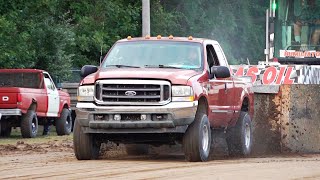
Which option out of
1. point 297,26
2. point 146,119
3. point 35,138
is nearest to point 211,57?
point 146,119

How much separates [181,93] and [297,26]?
1390 centimetres

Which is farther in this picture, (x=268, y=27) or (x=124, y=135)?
(x=268, y=27)

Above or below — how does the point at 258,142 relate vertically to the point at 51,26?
below

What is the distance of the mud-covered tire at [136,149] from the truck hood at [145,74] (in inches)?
91.0

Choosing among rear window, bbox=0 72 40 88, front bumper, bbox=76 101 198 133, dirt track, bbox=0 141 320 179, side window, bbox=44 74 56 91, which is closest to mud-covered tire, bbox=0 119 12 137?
rear window, bbox=0 72 40 88

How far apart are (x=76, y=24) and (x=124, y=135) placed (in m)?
23.0

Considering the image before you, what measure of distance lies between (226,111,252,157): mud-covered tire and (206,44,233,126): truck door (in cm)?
63

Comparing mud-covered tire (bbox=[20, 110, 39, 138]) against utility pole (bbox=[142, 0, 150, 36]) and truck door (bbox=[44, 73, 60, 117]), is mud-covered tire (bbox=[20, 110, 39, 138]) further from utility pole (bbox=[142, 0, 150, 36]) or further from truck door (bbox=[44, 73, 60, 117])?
utility pole (bbox=[142, 0, 150, 36])

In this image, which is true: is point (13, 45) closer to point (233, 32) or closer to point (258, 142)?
point (258, 142)

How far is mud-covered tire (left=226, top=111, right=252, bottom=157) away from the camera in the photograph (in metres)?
17.2

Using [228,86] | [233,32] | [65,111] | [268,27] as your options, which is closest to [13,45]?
[65,111]

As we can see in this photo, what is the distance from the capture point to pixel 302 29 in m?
27.8

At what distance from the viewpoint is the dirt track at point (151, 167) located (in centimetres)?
1238

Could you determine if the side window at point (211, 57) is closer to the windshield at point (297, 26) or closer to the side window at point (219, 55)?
the side window at point (219, 55)
